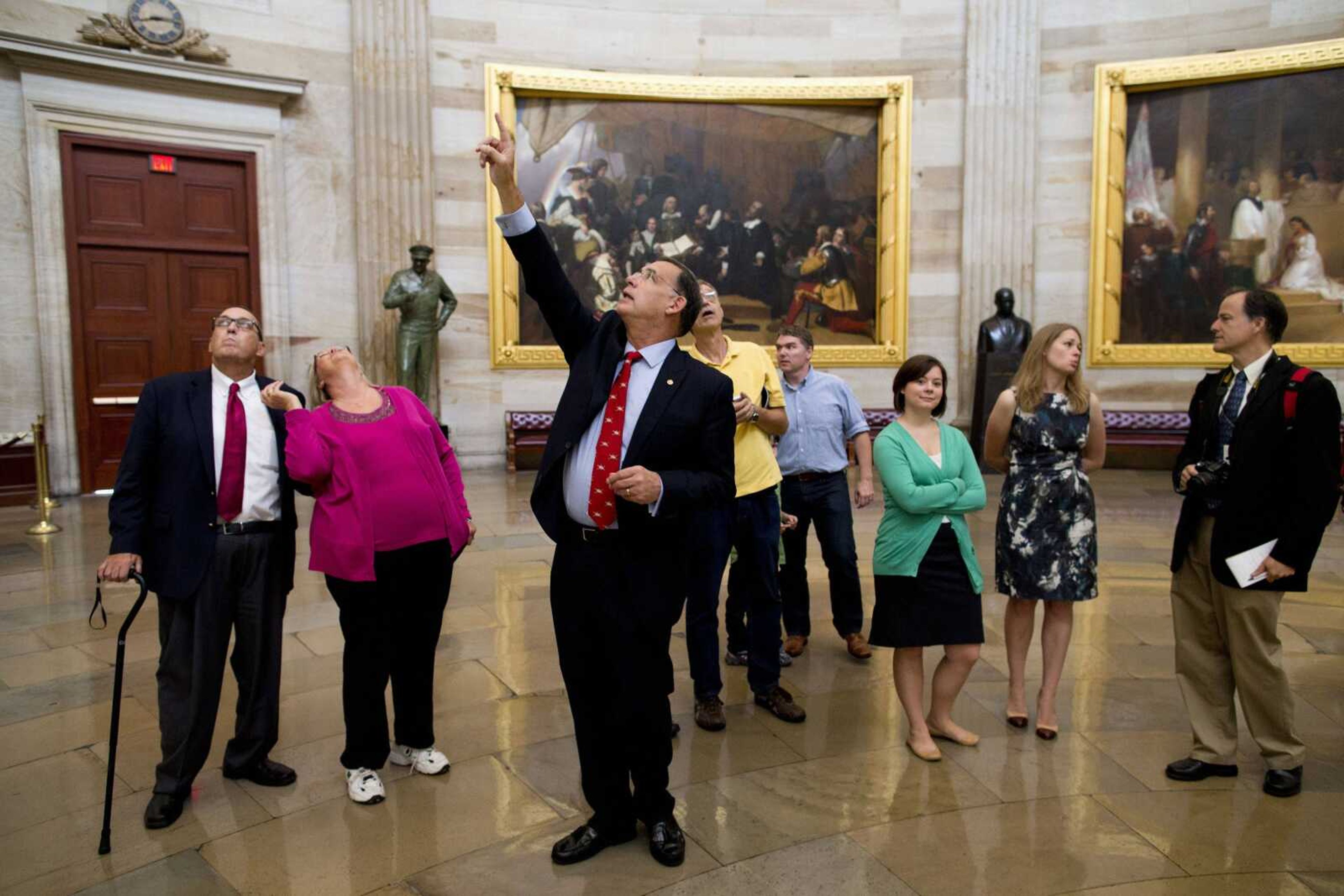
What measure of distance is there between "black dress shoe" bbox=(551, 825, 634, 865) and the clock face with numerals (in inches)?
413

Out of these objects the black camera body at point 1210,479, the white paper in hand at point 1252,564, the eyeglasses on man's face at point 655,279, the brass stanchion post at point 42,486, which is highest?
the eyeglasses on man's face at point 655,279

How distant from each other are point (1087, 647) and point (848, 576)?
1436 mm

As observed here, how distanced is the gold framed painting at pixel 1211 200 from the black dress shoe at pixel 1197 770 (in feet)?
32.4

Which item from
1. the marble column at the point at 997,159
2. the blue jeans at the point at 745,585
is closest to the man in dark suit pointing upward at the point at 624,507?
the blue jeans at the point at 745,585

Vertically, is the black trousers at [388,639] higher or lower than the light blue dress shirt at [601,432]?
lower

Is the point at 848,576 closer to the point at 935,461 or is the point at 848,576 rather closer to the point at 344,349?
the point at 935,461

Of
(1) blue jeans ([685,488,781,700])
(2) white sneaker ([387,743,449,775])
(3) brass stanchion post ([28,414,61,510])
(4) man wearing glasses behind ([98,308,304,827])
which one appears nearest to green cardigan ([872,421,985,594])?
(1) blue jeans ([685,488,781,700])

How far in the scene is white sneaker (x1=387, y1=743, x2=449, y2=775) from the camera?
382 centimetres

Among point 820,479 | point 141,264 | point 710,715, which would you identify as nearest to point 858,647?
point 820,479

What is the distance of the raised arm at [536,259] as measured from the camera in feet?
9.37

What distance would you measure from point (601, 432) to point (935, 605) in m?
1.67

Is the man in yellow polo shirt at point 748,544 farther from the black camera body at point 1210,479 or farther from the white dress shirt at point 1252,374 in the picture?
the white dress shirt at point 1252,374

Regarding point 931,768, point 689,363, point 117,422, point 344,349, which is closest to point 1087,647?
point 931,768

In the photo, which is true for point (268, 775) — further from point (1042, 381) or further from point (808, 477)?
point (1042, 381)
